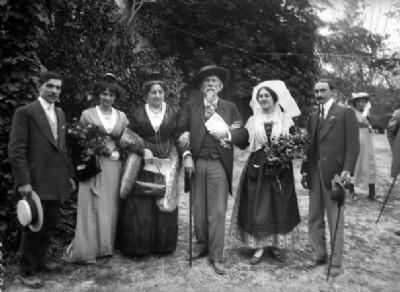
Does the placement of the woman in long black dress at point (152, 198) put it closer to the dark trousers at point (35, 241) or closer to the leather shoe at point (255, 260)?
the dark trousers at point (35, 241)

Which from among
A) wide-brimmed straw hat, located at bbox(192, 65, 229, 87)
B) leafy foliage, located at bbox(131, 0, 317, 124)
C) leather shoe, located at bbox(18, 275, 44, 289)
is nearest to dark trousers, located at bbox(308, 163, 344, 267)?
wide-brimmed straw hat, located at bbox(192, 65, 229, 87)

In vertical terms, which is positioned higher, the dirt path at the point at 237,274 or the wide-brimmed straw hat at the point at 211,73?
the wide-brimmed straw hat at the point at 211,73

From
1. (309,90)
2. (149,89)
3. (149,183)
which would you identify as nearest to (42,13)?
(149,89)

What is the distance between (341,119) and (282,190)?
1.02 m

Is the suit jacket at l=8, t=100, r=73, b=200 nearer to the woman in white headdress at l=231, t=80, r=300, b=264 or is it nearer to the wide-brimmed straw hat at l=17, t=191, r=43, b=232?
the wide-brimmed straw hat at l=17, t=191, r=43, b=232

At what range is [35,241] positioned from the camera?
12.0ft

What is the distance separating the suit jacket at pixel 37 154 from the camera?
3383 mm

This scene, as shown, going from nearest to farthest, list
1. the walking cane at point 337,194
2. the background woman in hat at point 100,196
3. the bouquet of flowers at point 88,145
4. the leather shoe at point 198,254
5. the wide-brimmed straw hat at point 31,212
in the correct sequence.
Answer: the wide-brimmed straw hat at point 31,212 < the walking cane at point 337,194 < the bouquet of flowers at point 88,145 < the background woman in hat at point 100,196 < the leather shoe at point 198,254

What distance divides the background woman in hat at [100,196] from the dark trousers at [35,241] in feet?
1.41

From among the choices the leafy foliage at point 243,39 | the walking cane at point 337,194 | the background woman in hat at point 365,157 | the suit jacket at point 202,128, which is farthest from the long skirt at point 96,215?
the leafy foliage at point 243,39

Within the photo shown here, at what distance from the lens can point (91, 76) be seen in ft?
18.4

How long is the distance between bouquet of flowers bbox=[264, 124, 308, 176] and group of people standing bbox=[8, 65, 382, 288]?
0.09 metres

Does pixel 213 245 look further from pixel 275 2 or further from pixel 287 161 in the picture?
pixel 275 2

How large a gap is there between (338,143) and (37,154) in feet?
10.2
